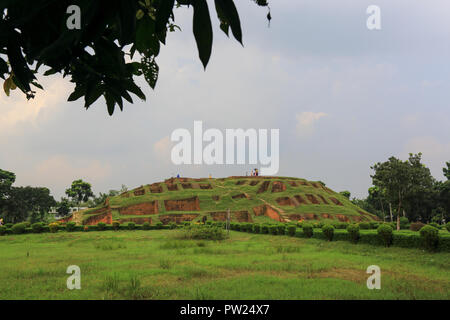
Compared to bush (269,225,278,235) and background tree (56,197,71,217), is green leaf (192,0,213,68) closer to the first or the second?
bush (269,225,278,235)

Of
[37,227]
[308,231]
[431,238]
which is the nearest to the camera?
[431,238]

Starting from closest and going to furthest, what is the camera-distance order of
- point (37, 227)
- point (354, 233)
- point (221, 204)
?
point (354, 233) → point (37, 227) → point (221, 204)

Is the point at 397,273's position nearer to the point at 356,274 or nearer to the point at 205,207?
the point at 356,274

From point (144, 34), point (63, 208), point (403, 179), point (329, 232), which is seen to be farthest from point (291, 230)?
point (63, 208)

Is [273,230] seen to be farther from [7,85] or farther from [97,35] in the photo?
[97,35]

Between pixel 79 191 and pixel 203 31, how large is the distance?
53681 mm

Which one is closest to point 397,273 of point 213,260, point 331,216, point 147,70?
point 213,260

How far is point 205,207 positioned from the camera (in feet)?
109

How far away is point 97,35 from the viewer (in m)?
0.73

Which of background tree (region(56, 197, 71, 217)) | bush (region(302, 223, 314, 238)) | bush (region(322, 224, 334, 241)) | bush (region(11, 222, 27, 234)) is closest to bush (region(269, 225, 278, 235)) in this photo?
bush (region(302, 223, 314, 238))

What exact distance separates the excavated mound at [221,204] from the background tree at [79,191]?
13.6 m

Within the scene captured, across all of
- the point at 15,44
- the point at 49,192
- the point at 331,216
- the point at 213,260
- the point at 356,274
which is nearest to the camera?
the point at 15,44
